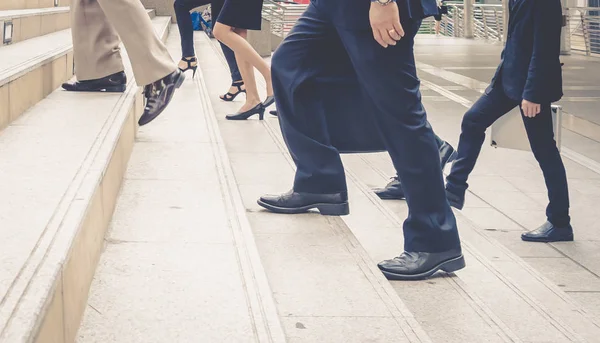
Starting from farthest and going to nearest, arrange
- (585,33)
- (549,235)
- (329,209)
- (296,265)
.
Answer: (585,33) → (549,235) → (329,209) → (296,265)

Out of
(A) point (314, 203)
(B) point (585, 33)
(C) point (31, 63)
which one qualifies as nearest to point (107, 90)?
(C) point (31, 63)

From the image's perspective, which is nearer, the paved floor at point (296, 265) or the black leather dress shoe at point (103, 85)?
the paved floor at point (296, 265)

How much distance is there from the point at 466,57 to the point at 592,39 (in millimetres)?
2680

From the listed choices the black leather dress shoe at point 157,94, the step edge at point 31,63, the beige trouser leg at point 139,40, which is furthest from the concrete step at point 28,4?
the black leather dress shoe at point 157,94

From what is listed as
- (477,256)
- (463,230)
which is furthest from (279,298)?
(463,230)

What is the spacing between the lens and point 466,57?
60.0 ft

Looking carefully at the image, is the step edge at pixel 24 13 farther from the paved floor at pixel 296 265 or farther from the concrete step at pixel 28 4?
the paved floor at pixel 296 265

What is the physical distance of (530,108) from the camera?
14.1ft

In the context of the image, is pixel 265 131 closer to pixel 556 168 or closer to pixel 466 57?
pixel 556 168

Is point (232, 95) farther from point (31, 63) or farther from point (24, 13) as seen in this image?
point (31, 63)

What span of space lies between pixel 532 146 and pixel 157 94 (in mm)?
1864

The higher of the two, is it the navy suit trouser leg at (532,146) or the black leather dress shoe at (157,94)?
the black leather dress shoe at (157,94)

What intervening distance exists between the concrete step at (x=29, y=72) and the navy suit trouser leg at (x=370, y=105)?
42.6 inches

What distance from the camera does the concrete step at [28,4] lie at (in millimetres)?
5602
